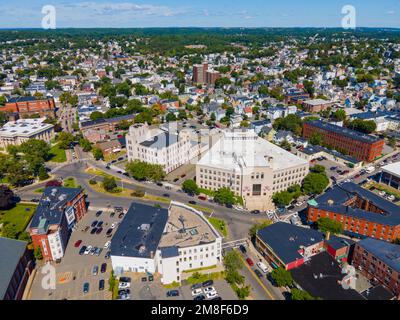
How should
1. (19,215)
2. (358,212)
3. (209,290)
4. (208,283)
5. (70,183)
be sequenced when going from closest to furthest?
(209,290), (208,283), (358,212), (19,215), (70,183)

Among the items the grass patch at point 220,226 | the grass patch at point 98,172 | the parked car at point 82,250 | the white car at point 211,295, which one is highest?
the grass patch at point 98,172

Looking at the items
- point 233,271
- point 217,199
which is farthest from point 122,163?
point 233,271

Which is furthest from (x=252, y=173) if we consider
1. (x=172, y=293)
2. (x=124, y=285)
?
(x=124, y=285)

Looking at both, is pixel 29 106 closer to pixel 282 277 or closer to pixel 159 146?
pixel 159 146

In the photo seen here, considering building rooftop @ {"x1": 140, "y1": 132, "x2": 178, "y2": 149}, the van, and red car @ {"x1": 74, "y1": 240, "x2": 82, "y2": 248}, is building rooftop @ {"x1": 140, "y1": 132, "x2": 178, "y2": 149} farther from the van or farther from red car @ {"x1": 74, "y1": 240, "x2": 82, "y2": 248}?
the van

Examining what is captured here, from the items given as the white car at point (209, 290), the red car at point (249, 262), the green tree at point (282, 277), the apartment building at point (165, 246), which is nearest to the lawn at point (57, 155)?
the apartment building at point (165, 246)

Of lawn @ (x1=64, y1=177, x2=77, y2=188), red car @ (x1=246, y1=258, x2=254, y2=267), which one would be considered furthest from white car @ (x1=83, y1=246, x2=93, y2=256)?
red car @ (x1=246, y1=258, x2=254, y2=267)

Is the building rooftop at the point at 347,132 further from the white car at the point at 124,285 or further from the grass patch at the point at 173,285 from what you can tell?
the white car at the point at 124,285
